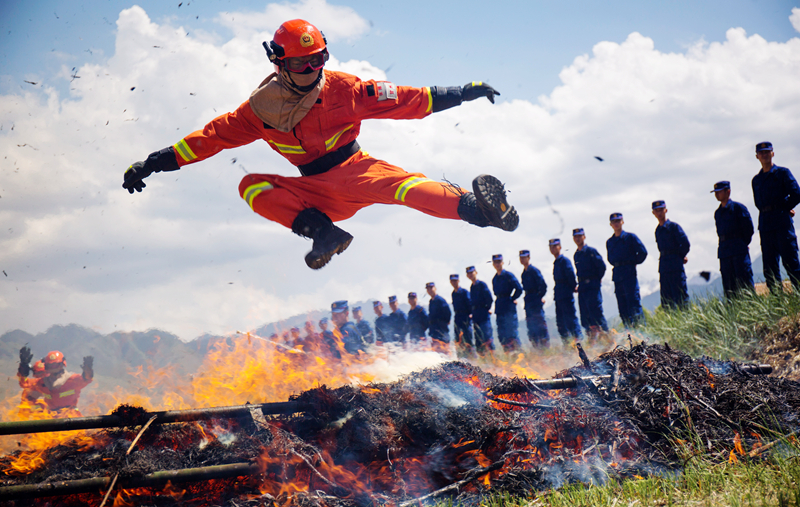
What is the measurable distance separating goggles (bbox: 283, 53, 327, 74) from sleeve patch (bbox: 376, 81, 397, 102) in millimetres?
677

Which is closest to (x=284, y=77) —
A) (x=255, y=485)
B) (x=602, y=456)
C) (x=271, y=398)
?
(x=271, y=398)

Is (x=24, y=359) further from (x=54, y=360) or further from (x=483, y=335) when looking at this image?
(x=483, y=335)

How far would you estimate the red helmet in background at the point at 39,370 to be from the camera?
9.10 meters

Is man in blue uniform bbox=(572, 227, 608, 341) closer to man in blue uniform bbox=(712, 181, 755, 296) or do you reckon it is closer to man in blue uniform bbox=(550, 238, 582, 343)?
man in blue uniform bbox=(550, 238, 582, 343)

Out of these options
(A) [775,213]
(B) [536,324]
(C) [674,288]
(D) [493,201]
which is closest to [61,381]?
(D) [493,201]

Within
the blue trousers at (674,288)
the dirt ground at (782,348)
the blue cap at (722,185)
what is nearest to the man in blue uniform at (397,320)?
the blue trousers at (674,288)

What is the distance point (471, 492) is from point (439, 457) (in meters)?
0.32

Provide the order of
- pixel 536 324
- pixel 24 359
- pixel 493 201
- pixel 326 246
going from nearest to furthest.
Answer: pixel 493 201 < pixel 326 246 < pixel 24 359 < pixel 536 324

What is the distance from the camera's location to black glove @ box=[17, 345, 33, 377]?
27.4 feet

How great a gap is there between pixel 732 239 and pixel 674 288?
133cm

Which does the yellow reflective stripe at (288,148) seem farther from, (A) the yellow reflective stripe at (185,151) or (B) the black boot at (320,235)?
(A) the yellow reflective stripe at (185,151)

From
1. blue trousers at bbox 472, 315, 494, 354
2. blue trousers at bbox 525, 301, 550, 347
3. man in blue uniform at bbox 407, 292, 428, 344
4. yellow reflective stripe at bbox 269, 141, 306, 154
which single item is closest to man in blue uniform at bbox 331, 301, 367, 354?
man in blue uniform at bbox 407, 292, 428, 344

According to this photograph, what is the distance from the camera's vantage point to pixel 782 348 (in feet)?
18.2

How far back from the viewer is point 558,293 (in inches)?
440
